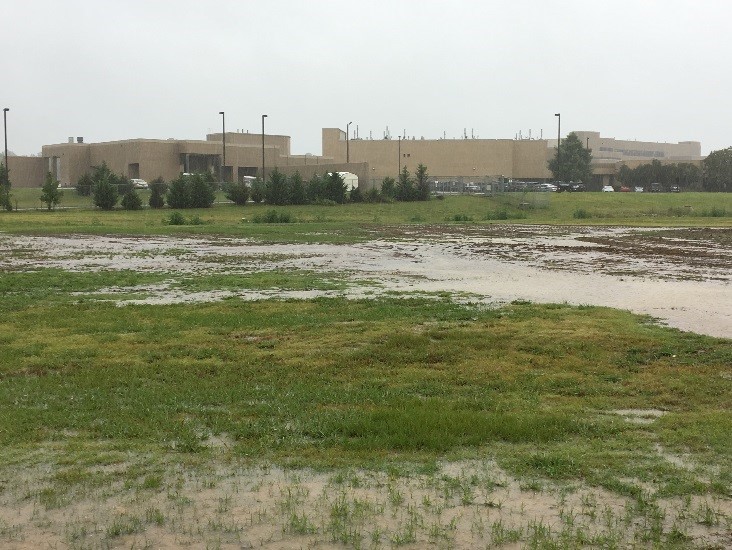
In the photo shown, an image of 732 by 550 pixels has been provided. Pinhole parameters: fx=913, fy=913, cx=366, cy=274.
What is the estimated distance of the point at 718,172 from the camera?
123 metres

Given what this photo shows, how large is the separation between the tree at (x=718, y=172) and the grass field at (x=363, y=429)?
374 feet

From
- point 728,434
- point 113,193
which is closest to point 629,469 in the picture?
point 728,434

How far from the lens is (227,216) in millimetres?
63938

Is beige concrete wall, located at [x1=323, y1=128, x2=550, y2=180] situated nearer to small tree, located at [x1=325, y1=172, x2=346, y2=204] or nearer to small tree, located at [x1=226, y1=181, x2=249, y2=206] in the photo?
small tree, located at [x1=325, y1=172, x2=346, y2=204]

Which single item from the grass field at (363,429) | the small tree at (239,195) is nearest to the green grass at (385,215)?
the small tree at (239,195)

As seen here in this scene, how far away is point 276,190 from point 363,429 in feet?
220

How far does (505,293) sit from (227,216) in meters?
46.1

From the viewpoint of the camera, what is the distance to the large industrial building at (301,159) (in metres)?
120

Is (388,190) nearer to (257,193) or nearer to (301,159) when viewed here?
(257,193)

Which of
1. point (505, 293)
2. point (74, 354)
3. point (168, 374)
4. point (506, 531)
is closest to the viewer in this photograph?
point (506, 531)

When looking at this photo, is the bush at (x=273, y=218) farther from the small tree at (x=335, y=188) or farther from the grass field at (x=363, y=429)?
the grass field at (x=363, y=429)

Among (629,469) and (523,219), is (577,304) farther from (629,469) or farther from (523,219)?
(523,219)

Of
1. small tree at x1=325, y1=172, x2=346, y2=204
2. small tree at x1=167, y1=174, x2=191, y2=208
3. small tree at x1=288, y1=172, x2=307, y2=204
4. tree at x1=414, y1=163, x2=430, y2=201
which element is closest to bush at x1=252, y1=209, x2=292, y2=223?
small tree at x1=167, y1=174, x2=191, y2=208

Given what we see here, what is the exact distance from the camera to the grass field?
6180 millimetres
